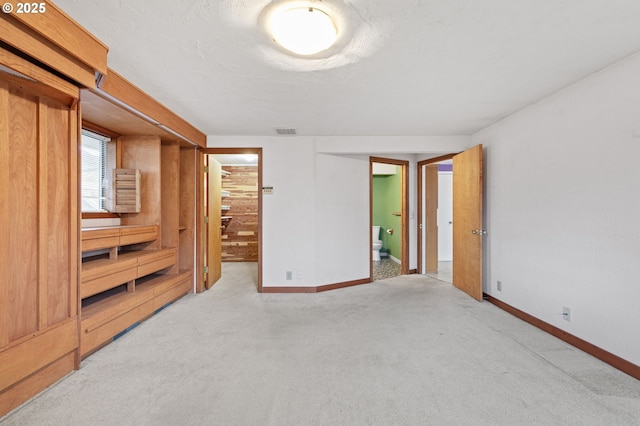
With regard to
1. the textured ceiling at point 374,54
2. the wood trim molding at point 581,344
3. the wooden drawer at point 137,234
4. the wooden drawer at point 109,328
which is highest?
the textured ceiling at point 374,54

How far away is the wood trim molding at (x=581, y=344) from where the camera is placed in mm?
1949

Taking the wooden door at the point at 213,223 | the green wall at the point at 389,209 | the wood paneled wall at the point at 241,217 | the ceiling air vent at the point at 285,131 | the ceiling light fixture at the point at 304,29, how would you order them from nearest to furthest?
the ceiling light fixture at the point at 304,29 → the ceiling air vent at the point at 285,131 → the wooden door at the point at 213,223 → the green wall at the point at 389,209 → the wood paneled wall at the point at 241,217

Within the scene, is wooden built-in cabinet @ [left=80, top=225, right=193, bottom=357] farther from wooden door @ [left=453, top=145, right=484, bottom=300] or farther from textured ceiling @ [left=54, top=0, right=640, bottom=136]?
wooden door @ [left=453, top=145, right=484, bottom=300]

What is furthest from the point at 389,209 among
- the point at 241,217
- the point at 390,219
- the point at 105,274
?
the point at 105,274

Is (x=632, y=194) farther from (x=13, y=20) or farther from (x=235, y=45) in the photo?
(x=13, y=20)

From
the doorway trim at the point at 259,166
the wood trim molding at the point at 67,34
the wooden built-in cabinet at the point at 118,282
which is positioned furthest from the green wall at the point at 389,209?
the wood trim molding at the point at 67,34

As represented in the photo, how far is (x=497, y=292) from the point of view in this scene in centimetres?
337

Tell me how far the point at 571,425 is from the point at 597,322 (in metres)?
1.15

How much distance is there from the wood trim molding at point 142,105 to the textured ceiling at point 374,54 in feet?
0.31

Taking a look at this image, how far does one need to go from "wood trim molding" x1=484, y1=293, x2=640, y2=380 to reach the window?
4777 millimetres

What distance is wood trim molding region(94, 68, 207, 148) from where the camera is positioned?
2.12 metres

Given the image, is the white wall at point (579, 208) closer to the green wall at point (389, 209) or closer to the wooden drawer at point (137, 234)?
the green wall at point (389, 209)

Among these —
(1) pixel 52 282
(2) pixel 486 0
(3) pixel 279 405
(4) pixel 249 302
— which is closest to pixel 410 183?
(4) pixel 249 302

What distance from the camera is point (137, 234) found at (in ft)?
9.59
